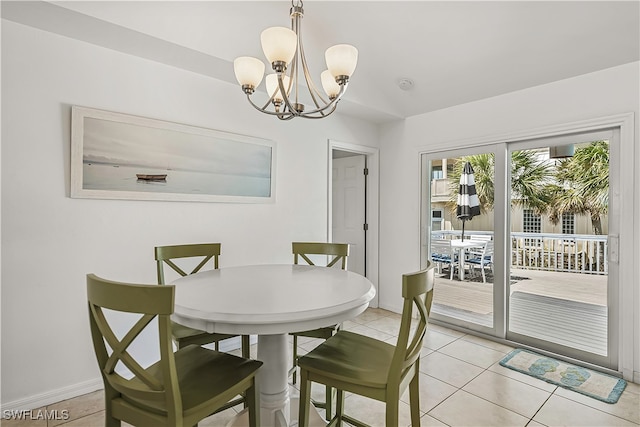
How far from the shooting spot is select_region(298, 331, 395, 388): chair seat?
1.41 metres

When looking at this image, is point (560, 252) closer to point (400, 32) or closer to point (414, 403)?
point (414, 403)

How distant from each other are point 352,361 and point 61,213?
2034 millimetres

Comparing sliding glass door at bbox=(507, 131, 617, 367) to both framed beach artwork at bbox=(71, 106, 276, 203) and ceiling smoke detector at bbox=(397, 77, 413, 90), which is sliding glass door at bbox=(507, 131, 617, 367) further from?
framed beach artwork at bbox=(71, 106, 276, 203)

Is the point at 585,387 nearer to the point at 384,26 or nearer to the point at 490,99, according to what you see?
the point at 490,99

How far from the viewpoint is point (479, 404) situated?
2.18 m

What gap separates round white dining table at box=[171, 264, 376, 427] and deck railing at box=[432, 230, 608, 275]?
2.00m

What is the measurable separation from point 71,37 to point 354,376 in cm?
264

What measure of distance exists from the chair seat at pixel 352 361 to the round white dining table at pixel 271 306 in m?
0.19

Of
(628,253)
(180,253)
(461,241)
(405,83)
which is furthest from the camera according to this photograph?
(461,241)

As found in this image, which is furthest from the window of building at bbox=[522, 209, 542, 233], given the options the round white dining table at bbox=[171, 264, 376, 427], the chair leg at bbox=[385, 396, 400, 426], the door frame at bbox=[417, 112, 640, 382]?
the chair leg at bbox=[385, 396, 400, 426]

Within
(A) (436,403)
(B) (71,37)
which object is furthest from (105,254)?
(A) (436,403)

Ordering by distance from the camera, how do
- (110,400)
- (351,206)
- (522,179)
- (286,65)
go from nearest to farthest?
(110,400) < (286,65) < (522,179) < (351,206)

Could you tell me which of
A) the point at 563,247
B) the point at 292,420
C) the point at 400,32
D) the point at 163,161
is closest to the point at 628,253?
the point at 563,247

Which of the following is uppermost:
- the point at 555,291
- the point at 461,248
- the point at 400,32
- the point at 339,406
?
the point at 400,32
